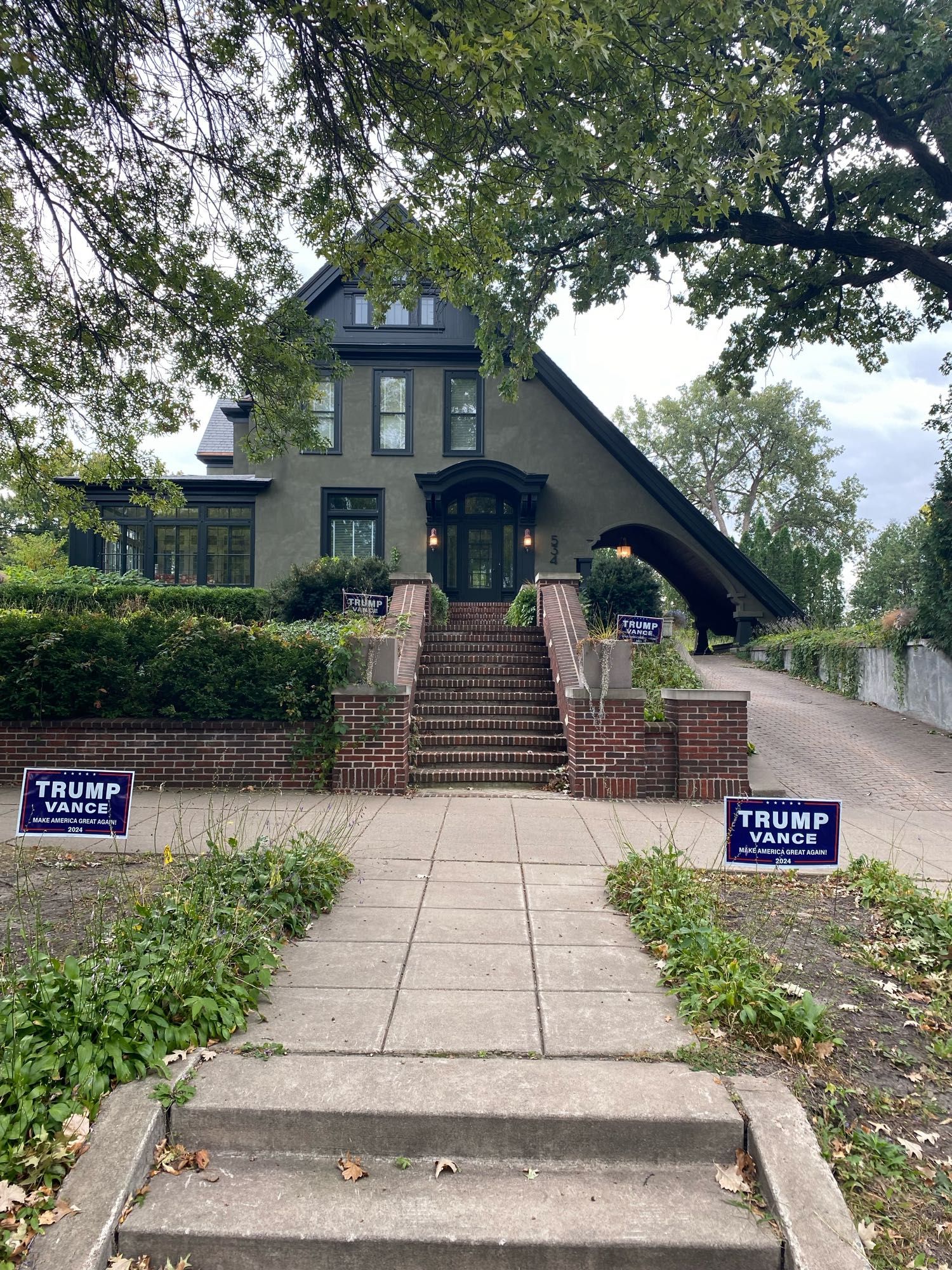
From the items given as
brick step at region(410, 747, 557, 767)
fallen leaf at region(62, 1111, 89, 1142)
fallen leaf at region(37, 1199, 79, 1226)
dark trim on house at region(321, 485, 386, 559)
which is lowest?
fallen leaf at region(37, 1199, 79, 1226)

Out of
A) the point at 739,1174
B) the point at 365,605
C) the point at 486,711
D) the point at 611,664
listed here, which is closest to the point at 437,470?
the point at 365,605

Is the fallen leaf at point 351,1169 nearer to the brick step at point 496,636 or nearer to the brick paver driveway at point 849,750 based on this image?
the brick paver driveway at point 849,750

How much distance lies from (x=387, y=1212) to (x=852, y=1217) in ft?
4.55

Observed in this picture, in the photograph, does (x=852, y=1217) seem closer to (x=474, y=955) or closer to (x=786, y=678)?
(x=474, y=955)

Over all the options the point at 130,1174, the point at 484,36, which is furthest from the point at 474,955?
the point at 484,36

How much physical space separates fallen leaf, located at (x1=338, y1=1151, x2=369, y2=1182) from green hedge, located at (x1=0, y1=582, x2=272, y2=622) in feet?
41.0

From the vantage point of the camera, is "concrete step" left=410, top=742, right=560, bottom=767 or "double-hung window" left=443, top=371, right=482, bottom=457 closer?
"concrete step" left=410, top=742, right=560, bottom=767

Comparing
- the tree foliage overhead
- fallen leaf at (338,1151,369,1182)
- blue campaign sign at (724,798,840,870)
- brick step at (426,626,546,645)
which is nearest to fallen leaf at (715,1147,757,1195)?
fallen leaf at (338,1151,369,1182)

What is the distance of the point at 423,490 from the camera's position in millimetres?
17531

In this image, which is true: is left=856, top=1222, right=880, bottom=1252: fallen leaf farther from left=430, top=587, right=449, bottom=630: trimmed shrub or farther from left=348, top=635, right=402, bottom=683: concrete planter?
left=430, top=587, right=449, bottom=630: trimmed shrub

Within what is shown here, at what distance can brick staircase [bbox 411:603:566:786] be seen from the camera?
8594 mm

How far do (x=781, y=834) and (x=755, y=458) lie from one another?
136 feet

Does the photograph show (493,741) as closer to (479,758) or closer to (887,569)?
(479,758)

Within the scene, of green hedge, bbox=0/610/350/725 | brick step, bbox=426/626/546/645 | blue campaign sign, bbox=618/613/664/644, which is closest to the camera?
green hedge, bbox=0/610/350/725
